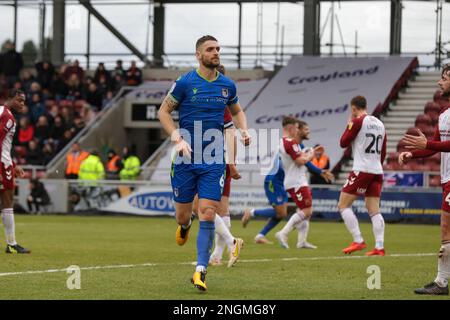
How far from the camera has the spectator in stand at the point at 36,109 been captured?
122ft

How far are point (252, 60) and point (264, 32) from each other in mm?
1894

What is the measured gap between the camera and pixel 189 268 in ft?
43.3

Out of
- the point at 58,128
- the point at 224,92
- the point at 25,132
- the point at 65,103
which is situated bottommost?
the point at 224,92

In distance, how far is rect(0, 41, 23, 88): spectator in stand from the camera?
4053cm

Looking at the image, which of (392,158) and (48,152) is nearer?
(392,158)

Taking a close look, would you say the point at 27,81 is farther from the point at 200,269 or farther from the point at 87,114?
the point at 200,269

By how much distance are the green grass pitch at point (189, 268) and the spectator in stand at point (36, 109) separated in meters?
14.8

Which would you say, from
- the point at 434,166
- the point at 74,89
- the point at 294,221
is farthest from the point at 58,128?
the point at 294,221

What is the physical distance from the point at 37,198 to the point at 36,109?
631 centimetres

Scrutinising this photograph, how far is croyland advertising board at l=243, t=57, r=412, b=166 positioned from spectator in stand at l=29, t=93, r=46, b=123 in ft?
23.3

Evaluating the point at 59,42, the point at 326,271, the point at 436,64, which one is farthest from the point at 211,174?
the point at 59,42

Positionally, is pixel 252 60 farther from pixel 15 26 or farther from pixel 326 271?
pixel 326 271

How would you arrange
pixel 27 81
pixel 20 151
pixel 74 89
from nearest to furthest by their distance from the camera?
pixel 20 151, pixel 74 89, pixel 27 81

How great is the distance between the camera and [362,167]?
54.8ft
